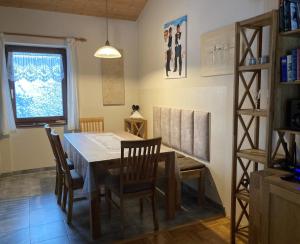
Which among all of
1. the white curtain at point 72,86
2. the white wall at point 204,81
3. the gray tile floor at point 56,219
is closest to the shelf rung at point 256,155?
the white wall at point 204,81

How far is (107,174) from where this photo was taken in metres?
2.58

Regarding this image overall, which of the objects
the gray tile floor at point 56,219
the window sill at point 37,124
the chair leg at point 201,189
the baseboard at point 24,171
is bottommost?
the gray tile floor at point 56,219

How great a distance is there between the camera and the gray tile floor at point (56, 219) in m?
2.36

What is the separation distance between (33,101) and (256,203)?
12.5 feet

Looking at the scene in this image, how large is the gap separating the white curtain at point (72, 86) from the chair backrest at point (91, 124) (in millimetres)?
106

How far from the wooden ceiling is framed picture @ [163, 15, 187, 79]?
37.7 inches

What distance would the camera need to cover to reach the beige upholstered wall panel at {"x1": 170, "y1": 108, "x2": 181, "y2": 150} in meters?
3.40

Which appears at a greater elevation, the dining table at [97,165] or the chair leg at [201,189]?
the dining table at [97,165]

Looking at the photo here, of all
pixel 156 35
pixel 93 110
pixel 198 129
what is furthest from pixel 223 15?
pixel 93 110

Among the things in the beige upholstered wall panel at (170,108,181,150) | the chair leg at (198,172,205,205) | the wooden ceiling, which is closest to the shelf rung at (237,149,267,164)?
the chair leg at (198,172,205,205)

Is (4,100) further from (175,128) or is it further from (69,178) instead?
(175,128)

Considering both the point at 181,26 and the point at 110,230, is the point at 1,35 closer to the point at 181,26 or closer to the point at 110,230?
the point at 181,26

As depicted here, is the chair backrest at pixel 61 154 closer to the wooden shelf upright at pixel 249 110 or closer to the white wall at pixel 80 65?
the wooden shelf upright at pixel 249 110

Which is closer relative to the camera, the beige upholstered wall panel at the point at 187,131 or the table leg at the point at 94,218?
the table leg at the point at 94,218
